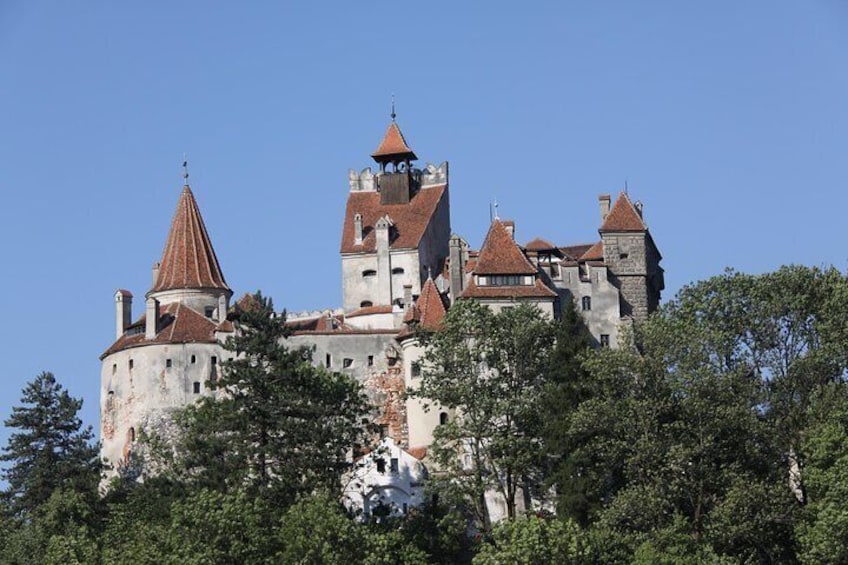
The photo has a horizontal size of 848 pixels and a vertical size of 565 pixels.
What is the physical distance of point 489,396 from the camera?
89.6 meters

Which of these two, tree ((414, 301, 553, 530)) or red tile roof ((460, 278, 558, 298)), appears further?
red tile roof ((460, 278, 558, 298))

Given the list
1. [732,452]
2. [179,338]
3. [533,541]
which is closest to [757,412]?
[732,452]

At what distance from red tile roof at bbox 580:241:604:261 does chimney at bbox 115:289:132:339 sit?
90.1 ft

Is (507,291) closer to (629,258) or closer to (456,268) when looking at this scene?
(456,268)

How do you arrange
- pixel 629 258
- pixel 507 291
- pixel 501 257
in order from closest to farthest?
pixel 507 291 → pixel 501 257 → pixel 629 258

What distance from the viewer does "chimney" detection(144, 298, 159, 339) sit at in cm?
11556

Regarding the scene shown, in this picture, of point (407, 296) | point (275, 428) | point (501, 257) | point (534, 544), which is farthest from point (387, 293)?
point (534, 544)

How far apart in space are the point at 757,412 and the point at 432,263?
33409mm

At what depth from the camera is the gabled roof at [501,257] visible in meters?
105

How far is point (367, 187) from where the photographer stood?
122 meters

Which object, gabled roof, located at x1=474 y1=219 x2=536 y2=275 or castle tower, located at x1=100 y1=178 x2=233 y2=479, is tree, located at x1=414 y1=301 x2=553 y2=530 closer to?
gabled roof, located at x1=474 y1=219 x2=536 y2=275

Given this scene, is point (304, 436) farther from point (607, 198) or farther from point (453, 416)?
point (607, 198)

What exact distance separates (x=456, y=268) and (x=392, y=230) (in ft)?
31.7

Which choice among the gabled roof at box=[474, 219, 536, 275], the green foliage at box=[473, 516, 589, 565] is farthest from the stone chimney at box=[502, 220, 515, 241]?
the green foliage at box=[473, 516, 589, 565]
